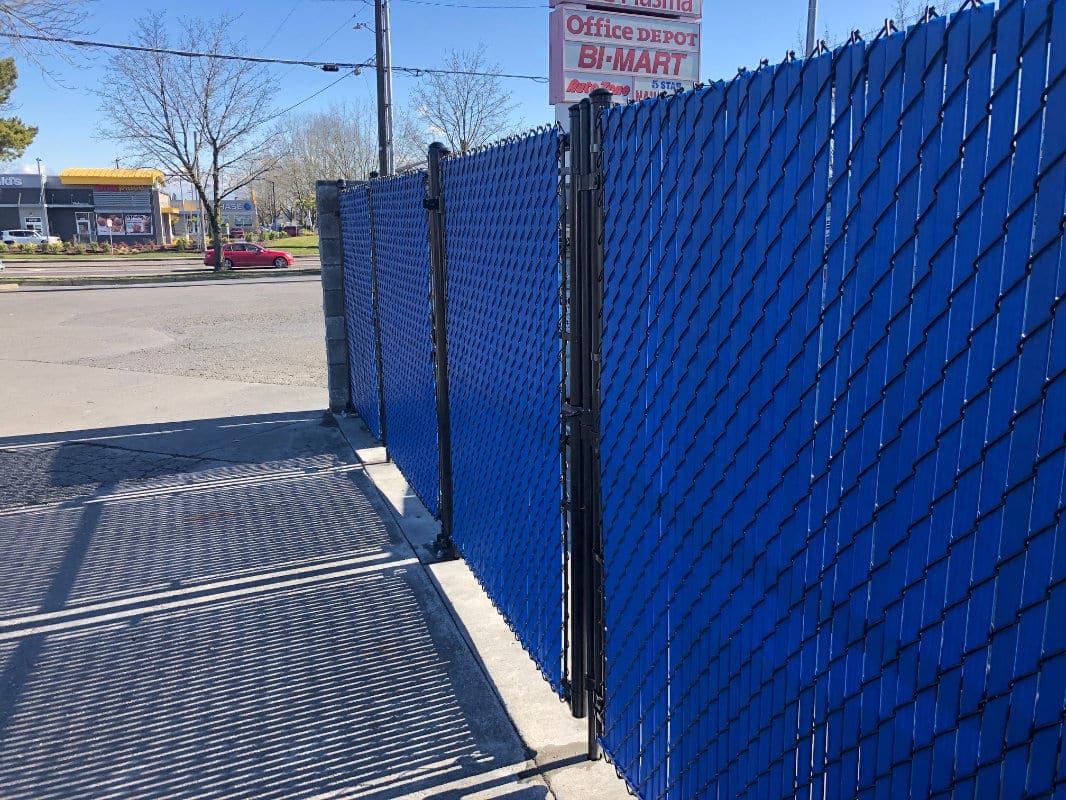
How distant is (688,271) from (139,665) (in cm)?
332

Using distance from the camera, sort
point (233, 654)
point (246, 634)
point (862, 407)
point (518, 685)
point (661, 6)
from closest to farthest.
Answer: point (862, 407), point (518, 685), point (233, 654), point (246, 634), point (661, 6)

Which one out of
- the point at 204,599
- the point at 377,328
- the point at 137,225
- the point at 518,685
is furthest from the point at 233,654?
the point at 137,225

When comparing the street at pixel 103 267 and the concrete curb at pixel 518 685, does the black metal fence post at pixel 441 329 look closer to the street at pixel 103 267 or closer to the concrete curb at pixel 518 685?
the concrete curb at pixel 518 685

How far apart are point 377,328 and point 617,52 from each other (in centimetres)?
692

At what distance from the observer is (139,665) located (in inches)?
154

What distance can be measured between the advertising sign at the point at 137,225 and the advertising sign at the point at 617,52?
207 ft

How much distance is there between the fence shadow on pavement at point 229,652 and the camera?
125 inches

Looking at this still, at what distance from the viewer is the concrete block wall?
322 inches

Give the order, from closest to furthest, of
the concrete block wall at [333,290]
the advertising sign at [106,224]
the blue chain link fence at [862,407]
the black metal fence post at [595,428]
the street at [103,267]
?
1. the blue chain link fence at [862,407]
2. the black metal fence post at [595,428]
3. the concrete block wall at [333,290]
4. the street at [103,267]
5. the advertising sign at [106,224]

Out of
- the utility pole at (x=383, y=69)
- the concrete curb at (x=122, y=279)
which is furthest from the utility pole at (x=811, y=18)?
the concrete curb at (x=122, y=279)

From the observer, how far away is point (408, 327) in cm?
542

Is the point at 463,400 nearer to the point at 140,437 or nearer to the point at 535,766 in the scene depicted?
the point at 535,766

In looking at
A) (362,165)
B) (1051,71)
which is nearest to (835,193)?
(1051,71)

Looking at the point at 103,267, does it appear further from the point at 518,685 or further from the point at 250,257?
the point at 518,685
